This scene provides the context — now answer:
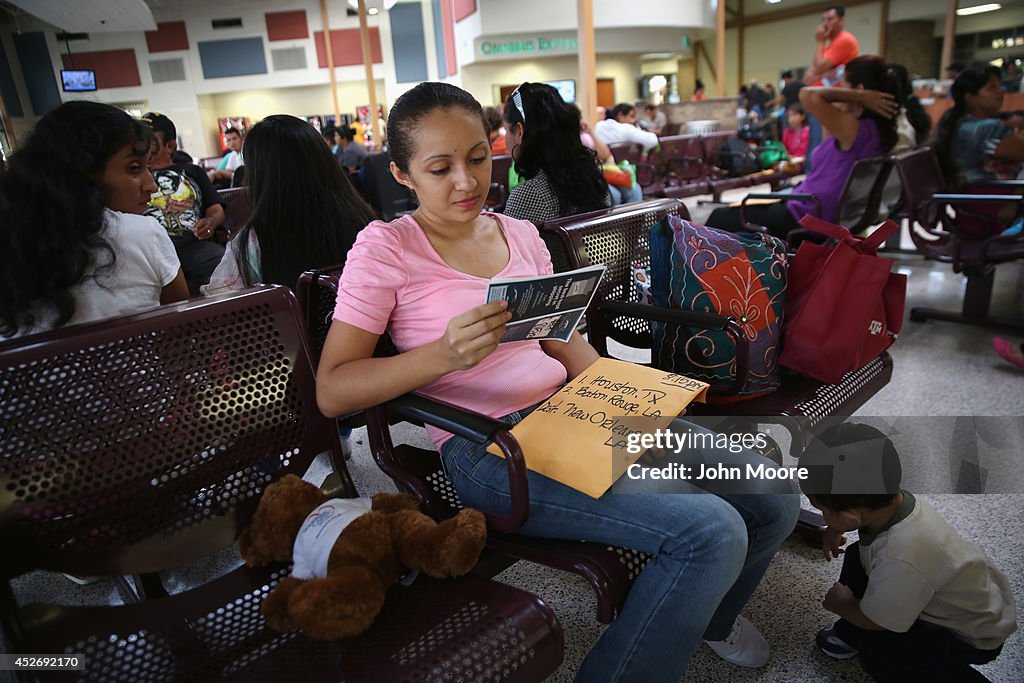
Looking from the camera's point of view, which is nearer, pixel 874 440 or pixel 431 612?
pixel 431 612

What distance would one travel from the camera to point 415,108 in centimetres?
124

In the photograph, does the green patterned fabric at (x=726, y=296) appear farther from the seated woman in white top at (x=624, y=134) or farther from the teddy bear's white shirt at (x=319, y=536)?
the seated woman in white top at (x=624, y=134)

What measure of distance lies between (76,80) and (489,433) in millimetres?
15351

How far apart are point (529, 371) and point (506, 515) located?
0.32 m

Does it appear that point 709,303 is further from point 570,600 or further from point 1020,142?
point 1020,142

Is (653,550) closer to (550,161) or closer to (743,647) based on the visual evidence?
(743,647)

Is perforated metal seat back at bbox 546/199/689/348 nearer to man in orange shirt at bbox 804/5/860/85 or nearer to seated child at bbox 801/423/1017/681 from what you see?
seated child at bbox 801/423/1017/681

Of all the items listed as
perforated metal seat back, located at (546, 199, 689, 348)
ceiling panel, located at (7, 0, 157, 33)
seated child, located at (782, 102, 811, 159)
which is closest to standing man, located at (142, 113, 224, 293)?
perforated metal seat back, located at (546, 199, 689, 348)

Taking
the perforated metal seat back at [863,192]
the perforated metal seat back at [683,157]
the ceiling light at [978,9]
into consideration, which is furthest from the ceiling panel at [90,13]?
the ceiling light at [978,9]

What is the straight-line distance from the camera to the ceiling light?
1590cm

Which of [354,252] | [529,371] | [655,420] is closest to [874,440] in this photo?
[655,420]

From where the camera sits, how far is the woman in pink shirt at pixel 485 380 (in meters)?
1.09

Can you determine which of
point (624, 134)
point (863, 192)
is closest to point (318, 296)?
point (863, 192)

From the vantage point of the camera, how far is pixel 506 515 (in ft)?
3.86
